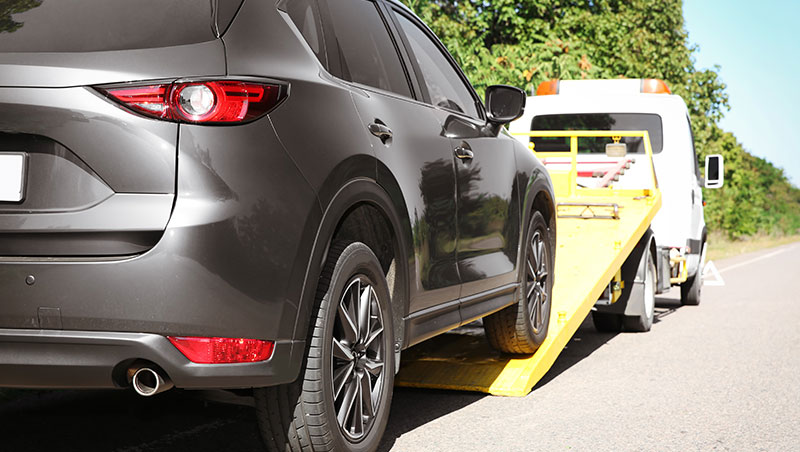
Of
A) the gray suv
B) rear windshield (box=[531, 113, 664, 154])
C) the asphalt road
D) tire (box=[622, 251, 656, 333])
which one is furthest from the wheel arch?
rear windshield (box=[531, 113, 664, 154])

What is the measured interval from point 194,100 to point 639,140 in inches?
337

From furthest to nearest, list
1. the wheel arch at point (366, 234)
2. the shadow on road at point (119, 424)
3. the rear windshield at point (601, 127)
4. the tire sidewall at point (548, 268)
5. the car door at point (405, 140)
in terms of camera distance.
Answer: the rear windshield at point (601, 127)
the tire sidewall at point (548, 268)
the shadow on road at point (119, 424)
the car door at point (405, 140)
the wheel arch at point (366, 234)

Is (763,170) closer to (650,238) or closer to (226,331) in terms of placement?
(650,238)

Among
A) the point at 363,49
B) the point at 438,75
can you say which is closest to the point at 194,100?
the point at 363,49

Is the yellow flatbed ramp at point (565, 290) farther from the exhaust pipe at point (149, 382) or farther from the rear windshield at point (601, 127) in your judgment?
the exhaust pipe at point (149, 382)

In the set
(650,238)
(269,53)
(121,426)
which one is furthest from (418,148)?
(650,238)

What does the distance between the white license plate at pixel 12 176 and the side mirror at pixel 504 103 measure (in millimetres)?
2973

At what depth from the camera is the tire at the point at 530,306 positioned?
5.84m

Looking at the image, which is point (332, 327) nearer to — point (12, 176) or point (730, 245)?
point (12, 176)

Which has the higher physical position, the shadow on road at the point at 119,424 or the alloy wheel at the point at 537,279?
the alloy wheel at the point at 537,279

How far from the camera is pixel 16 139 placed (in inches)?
119

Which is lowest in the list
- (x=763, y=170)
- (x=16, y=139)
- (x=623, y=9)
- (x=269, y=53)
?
(x=763, y=170)

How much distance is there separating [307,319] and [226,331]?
372mm

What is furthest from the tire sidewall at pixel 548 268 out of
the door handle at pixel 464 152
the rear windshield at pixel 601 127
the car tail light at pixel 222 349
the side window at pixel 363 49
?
the rear windshield at pixel 601 127
